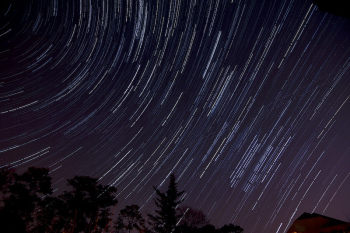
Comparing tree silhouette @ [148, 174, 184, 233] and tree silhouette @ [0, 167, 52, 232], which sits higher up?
tree silhouette @ [148, 174, 184, 233]

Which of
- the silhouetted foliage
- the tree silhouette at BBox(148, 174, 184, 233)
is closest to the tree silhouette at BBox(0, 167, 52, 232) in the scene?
the silhouetted foliage

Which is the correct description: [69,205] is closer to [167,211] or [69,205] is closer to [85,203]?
[85,203]

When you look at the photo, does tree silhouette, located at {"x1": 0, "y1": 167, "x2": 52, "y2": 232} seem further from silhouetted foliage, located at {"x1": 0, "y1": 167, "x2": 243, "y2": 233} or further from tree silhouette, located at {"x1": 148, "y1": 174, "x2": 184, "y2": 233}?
tree silhouette, located at {"x1": 148, "y1": 174, "x2": 184, "y2": 233}

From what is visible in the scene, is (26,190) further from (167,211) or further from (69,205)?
(167,211)

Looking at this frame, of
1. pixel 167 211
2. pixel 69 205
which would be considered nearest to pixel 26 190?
pixel 69 205

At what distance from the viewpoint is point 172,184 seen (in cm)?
2228

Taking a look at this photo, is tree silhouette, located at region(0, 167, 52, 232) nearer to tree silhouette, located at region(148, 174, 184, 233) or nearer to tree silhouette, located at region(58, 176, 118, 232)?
tree silhouette, located at region(58, 176, 118, 232)

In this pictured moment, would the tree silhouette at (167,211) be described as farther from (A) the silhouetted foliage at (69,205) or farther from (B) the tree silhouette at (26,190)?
(B) the tree silhouette at (26,190)

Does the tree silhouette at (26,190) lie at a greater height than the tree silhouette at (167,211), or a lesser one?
lesser

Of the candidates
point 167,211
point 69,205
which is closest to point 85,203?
point 69,205

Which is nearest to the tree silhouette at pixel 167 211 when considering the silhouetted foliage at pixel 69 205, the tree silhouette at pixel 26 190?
the silhouetted foliage at pixel 69 205

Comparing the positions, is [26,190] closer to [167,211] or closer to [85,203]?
[85,203]

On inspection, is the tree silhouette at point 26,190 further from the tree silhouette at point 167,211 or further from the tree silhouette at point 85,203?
the tree silhouette at point 167,211

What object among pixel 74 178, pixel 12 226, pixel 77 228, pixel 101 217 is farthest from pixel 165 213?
pixel 12 226
